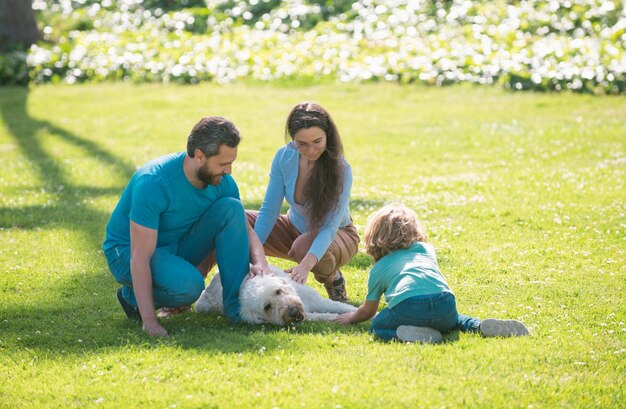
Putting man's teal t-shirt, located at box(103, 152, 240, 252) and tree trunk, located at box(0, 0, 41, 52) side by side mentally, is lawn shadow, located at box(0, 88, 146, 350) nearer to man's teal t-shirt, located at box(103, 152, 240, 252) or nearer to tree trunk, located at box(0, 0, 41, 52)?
man's teal t-shirt, located at box(103, 152, 240, 252)

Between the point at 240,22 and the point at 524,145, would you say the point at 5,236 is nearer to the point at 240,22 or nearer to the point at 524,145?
the point at 524,145

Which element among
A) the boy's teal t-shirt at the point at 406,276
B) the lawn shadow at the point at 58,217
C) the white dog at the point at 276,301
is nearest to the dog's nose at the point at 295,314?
the white dog at the point at 276,301

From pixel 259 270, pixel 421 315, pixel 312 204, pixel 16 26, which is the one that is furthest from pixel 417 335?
pixel 16 26

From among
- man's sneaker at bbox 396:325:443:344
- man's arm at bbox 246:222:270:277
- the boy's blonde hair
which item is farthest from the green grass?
the boy's blonde hair

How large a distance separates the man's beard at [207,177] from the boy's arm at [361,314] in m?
1.15

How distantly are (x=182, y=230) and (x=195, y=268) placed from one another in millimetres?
260

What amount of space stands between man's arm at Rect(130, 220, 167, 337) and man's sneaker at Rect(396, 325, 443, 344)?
139 cm

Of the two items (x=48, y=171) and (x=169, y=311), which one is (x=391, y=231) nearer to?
(x=169, y=311)

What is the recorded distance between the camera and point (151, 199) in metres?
4.96

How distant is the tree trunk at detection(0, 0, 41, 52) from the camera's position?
56.0 ft

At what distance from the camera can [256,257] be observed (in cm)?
538

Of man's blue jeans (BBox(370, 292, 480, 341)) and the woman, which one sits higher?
the woman

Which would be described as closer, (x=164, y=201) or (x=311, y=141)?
(x=164, y=201)

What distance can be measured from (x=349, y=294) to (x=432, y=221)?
2.04 meters
